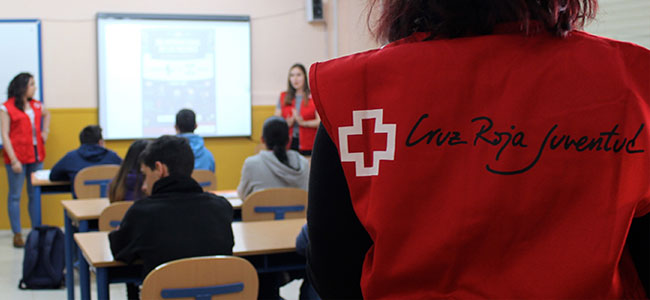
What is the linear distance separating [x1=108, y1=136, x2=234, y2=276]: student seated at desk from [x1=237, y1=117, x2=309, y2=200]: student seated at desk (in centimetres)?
141

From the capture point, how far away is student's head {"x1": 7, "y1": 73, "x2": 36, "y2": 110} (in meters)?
5.80

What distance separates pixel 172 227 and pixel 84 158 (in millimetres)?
2583

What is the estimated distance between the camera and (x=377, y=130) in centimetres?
81

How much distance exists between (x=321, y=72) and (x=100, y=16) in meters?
6.23

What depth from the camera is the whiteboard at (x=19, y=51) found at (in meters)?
6.24

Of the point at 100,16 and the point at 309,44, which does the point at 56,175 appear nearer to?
the point at 100,16

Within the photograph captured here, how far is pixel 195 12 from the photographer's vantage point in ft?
22.7

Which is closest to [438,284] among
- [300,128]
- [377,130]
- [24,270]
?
[377,130]

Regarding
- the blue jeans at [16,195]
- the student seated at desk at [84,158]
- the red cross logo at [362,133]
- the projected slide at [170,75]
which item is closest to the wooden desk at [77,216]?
the student seated at desk at [84,158]

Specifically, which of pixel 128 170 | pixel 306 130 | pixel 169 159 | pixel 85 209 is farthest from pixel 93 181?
pixel 306 130

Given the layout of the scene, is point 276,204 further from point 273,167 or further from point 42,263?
point 42,263

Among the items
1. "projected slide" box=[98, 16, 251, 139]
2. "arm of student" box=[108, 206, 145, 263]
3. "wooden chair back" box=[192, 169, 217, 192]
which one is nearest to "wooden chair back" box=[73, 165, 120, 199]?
"wooden chair back" box=[192, 169, 217, 192]

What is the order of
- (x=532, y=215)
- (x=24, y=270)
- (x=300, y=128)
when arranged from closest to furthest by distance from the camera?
(x=532, y=215), (x=24, y=270), (x=300, y=128)

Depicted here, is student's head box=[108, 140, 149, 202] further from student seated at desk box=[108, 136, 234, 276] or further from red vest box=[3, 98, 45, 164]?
red vest box=[3, 98, 45, 164]
